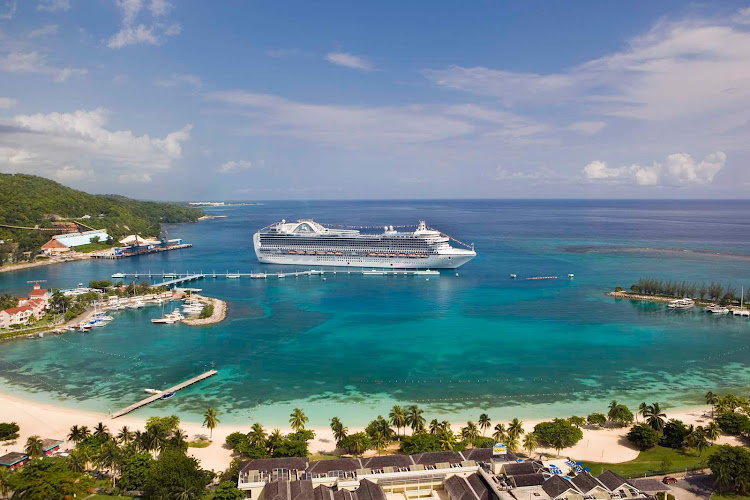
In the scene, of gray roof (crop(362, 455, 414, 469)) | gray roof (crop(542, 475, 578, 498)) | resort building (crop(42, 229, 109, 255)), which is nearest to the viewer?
gray roof (crop(542, 475, 578, 498))

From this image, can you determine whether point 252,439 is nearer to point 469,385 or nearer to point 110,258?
point 469,385

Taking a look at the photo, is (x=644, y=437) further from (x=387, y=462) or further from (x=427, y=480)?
(x=387, y=462)

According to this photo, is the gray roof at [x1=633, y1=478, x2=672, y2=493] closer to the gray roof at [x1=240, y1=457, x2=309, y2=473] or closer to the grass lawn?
the grass lawn

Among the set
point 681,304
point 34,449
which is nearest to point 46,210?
point 34,449

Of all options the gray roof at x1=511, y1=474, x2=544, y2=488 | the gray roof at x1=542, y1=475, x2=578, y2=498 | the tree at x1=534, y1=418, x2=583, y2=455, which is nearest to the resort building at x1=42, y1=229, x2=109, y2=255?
the tree at x1=534, y1=418, x2=583, y2=455

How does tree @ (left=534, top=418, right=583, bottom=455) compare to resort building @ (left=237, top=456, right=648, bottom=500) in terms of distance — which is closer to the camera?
resort building @ (left=237, top=456, right=648, bottom=500)

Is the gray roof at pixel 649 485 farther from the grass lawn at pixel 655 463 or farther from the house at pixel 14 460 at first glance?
the house at pixel 14 460
